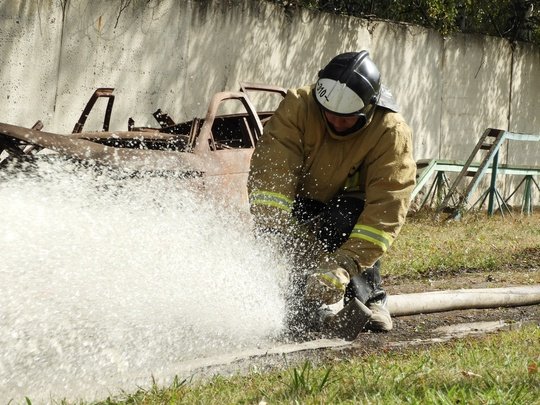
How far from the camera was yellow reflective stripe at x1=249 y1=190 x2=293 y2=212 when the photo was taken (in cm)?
541

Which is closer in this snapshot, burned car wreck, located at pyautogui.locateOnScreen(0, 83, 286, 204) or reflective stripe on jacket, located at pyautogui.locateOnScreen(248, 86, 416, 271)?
reflective stripe on jacket, located at pyautogui.locateOnScreen(248, 86, 416, 271)

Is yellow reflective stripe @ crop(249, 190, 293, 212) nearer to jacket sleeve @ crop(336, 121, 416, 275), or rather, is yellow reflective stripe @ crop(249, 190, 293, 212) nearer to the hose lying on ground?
jacket sleeve @ crop(336, 121, 416, 275)

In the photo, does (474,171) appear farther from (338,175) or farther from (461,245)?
(338,175)

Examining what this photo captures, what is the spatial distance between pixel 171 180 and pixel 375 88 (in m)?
2.93

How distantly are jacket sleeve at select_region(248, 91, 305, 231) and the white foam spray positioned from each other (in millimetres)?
261

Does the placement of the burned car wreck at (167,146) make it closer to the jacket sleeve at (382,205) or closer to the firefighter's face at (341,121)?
the firefighter's face at (341,121)

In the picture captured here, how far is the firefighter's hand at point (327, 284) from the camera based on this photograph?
5152 millimetres

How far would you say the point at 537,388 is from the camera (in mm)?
4023

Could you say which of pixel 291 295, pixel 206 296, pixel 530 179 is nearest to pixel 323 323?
pixel 291 295

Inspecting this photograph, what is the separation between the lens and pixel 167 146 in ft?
27.6

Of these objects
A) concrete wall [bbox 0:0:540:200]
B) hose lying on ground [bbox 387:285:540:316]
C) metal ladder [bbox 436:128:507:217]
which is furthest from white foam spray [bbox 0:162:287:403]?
metal ladder [bbox 436:128:507:217]

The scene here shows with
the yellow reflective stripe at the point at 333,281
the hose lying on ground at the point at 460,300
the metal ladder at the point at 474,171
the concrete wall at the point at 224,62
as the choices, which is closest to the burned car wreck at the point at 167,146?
the concrete wall at the point at 224,62

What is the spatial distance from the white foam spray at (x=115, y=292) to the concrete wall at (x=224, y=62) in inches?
181

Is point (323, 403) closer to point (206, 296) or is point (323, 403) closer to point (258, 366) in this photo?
point (258, 366)
